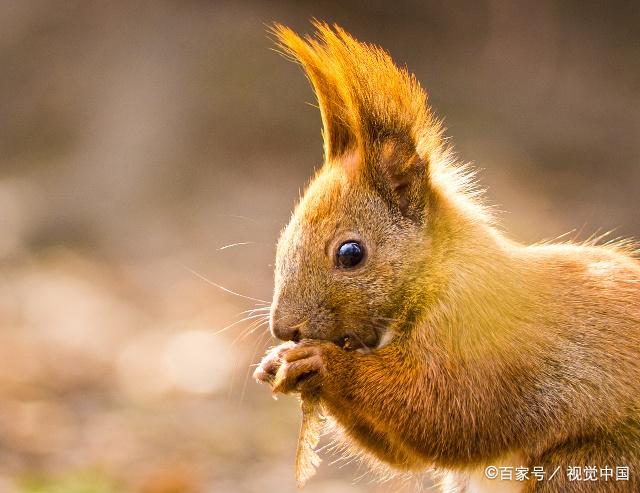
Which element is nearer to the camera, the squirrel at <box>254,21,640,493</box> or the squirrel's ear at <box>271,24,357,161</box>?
the squirrel at <box>254,21,640,493</box>

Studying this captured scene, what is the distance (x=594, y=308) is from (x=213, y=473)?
2.15 metres

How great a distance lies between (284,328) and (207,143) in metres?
4.81

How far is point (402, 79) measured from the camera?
2377mm

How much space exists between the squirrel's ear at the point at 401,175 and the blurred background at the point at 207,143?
2.92m

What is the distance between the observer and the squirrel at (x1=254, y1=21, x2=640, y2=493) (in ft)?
7.23

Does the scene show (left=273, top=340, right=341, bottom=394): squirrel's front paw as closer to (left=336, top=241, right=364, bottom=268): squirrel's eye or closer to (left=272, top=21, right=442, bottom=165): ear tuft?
(left=336, top=241, right=364, bottom=268): squirrel's eye

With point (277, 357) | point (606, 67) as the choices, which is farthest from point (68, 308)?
point (606, 67)

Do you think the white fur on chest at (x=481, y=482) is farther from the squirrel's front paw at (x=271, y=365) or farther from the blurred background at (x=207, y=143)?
the blurred background at (x=207, y=143)

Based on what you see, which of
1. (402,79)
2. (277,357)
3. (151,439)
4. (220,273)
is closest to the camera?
(277,357)

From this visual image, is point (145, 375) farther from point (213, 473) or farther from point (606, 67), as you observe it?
point (606, 67)

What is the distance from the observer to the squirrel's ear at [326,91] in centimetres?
244

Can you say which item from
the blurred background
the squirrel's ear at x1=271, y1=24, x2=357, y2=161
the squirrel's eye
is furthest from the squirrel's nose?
the blurred background

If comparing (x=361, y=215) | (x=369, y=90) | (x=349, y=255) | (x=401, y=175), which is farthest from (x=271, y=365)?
(x=369, y=90)

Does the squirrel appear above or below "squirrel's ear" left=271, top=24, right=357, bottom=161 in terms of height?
below
